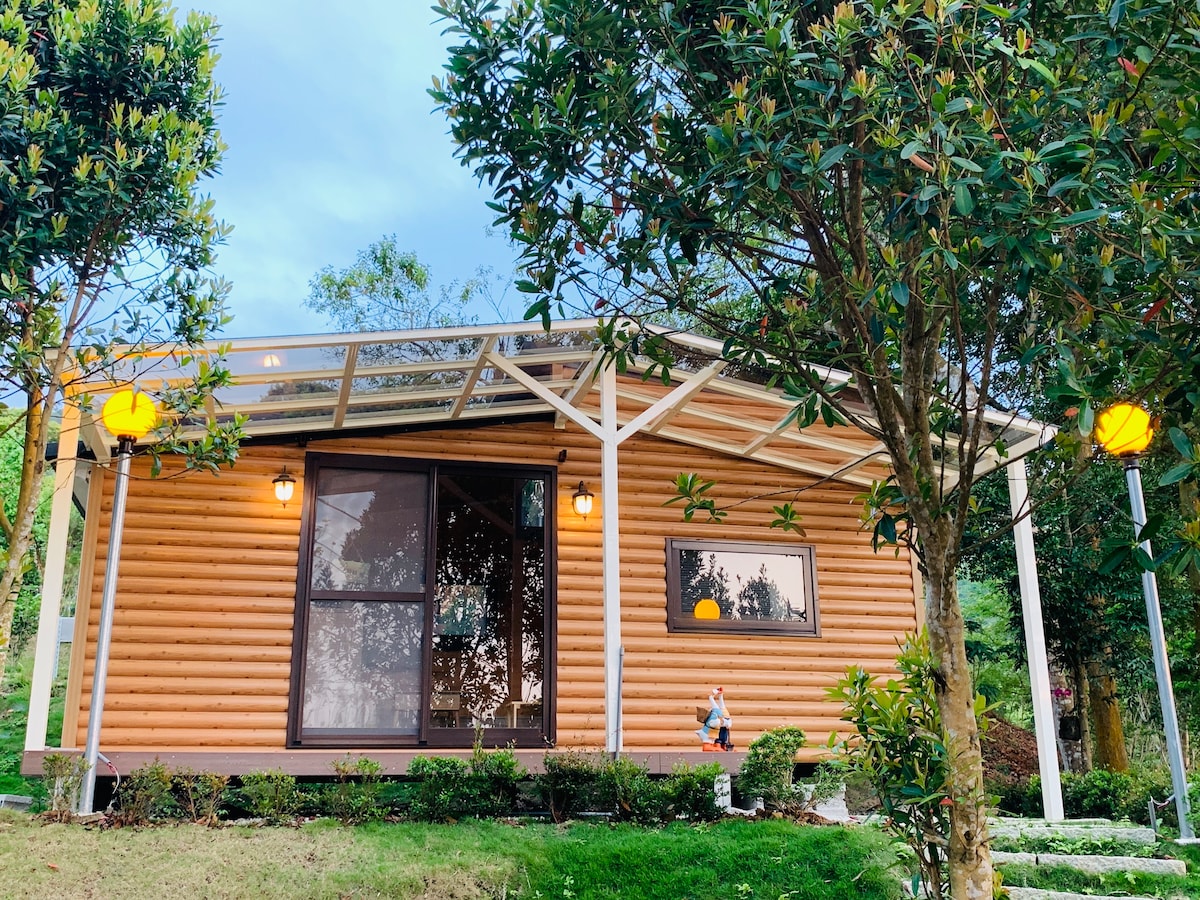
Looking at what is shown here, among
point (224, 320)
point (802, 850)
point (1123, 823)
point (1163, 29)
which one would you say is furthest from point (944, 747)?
point (1123, 823)

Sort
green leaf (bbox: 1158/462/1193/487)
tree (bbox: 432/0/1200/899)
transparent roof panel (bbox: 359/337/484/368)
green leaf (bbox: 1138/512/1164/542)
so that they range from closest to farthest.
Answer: green leaf (bbox: 1158/462/1193/487) < green leaf (bbox: 1138/512/1164/542) < tree (bbox: 432/0/1200/899) < transparent roof panel (bbox: 359/337/484/368)

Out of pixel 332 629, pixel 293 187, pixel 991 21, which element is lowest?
pixel 332 629

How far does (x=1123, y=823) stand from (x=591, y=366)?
5222mm

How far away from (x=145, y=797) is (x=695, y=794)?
10.7 ft

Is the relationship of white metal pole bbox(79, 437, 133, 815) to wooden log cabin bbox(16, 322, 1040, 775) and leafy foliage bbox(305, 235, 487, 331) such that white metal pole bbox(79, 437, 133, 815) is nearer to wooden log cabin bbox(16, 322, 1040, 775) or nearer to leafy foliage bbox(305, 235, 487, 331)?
wooden log cabin bbox(16, 322, 1040, 775)

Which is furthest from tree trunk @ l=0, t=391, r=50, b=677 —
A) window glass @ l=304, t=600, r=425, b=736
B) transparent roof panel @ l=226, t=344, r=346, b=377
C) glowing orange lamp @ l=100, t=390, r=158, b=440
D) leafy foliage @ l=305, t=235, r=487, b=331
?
leafy foliage @ l=305, t=235, r=487, b=331

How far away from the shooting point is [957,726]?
9.88 ft

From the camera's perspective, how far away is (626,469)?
345 inches

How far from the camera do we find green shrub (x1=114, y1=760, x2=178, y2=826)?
566cm

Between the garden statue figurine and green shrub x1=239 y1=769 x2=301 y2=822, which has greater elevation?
the garden statue figurine

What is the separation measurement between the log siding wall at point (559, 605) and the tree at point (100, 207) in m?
2.55

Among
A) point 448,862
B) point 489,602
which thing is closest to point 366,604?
point 489,602

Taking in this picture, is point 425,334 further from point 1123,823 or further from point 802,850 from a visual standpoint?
point 1123,823

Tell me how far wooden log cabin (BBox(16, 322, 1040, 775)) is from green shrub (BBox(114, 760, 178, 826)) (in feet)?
1.89
